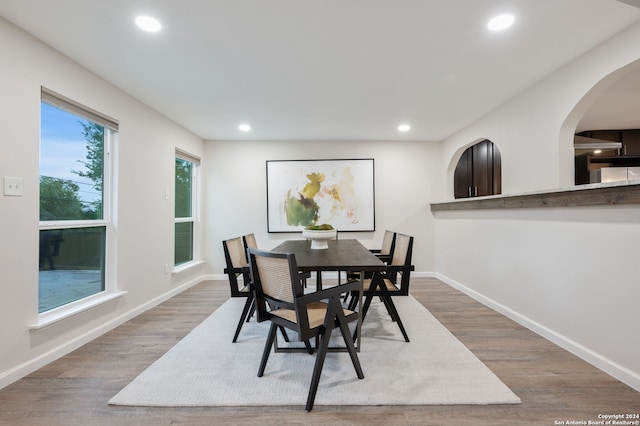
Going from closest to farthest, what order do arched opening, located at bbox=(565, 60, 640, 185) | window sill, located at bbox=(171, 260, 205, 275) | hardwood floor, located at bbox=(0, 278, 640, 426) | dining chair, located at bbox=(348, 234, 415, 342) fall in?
hardwood floor, located at bbox=(0, 278, 640, 426)
dining chair, located at bbox=(348, 234, 415, 342)
arched opening, located at bbox=(565, 60, 640, 185)
window sill, located at bbox=(171, 260, 205, 275)

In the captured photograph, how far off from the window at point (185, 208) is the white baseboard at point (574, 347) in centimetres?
403

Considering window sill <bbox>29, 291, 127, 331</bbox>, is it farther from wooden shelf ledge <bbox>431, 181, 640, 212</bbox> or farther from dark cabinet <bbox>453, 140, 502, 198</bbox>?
dark cabinet <bbox>453, 140, 502, 198</bbox>

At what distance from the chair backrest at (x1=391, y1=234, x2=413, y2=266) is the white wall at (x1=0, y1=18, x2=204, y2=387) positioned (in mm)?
2684

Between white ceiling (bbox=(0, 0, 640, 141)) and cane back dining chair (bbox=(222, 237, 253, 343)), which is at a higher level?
white ceiling (bbox=(0, 0, 640, 141))

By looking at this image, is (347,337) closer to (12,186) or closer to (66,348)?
(66,348)

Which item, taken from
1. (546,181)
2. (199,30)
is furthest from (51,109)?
(546,181)

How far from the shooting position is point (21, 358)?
1903mm

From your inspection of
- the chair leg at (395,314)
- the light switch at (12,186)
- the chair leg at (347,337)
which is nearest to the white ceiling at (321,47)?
the light switch at (12,186)

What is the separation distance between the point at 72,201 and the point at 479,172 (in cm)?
510

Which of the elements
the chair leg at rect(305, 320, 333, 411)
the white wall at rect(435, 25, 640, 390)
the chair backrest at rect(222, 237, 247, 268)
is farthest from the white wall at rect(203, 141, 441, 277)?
the chair leg at rect(305, 320, 333, 411)

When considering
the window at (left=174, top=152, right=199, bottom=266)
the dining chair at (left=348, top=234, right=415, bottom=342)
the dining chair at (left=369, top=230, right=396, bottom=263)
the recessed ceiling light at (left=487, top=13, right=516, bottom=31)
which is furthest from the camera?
the window at (left=174, top=152, right=199, bottom=266)

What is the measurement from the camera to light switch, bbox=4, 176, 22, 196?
1.84 meters

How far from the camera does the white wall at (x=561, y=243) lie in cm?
185

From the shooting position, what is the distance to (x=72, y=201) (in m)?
2.43
